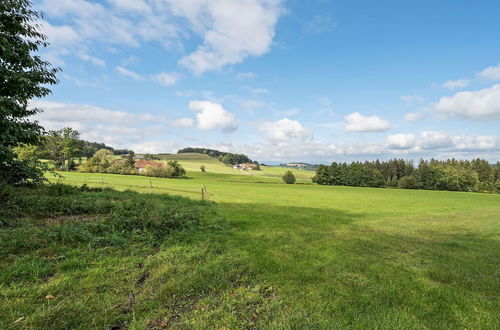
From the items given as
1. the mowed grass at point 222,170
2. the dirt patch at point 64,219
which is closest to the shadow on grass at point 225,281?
the dirt patch at point 64,219

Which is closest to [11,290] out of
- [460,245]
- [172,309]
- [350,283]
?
[172,309]

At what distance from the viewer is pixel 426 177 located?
90938mm

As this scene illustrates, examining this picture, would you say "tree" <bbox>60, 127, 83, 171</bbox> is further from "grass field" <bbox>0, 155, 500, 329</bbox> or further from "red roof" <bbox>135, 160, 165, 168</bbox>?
"grass field" <bbox>0, 155, 500, 329</bbox>

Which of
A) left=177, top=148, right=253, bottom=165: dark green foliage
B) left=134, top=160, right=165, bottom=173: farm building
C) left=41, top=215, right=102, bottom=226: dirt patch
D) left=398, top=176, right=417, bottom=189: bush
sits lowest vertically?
left=398, top=176, right=417, bottom=189: bush

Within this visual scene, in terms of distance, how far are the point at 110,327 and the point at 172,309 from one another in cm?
87

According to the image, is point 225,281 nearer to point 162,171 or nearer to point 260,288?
point 260,288

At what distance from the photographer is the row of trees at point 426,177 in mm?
87625

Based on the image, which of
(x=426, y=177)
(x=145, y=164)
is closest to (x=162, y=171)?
(x=145, y=164)

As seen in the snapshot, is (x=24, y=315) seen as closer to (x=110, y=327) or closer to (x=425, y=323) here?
(x=110, y=327)

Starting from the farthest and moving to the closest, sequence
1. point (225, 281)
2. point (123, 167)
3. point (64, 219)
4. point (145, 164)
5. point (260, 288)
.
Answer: point (145, 164) → point (123, 167) → point (64, 219) → point (225, 281) → point (260, 288)

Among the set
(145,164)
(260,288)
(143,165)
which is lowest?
(260,288)

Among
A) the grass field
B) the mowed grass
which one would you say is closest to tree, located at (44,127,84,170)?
the mowed grass

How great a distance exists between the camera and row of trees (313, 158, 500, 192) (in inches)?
3450

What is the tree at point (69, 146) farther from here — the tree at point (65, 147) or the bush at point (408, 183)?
the bush at point (408, 183)
